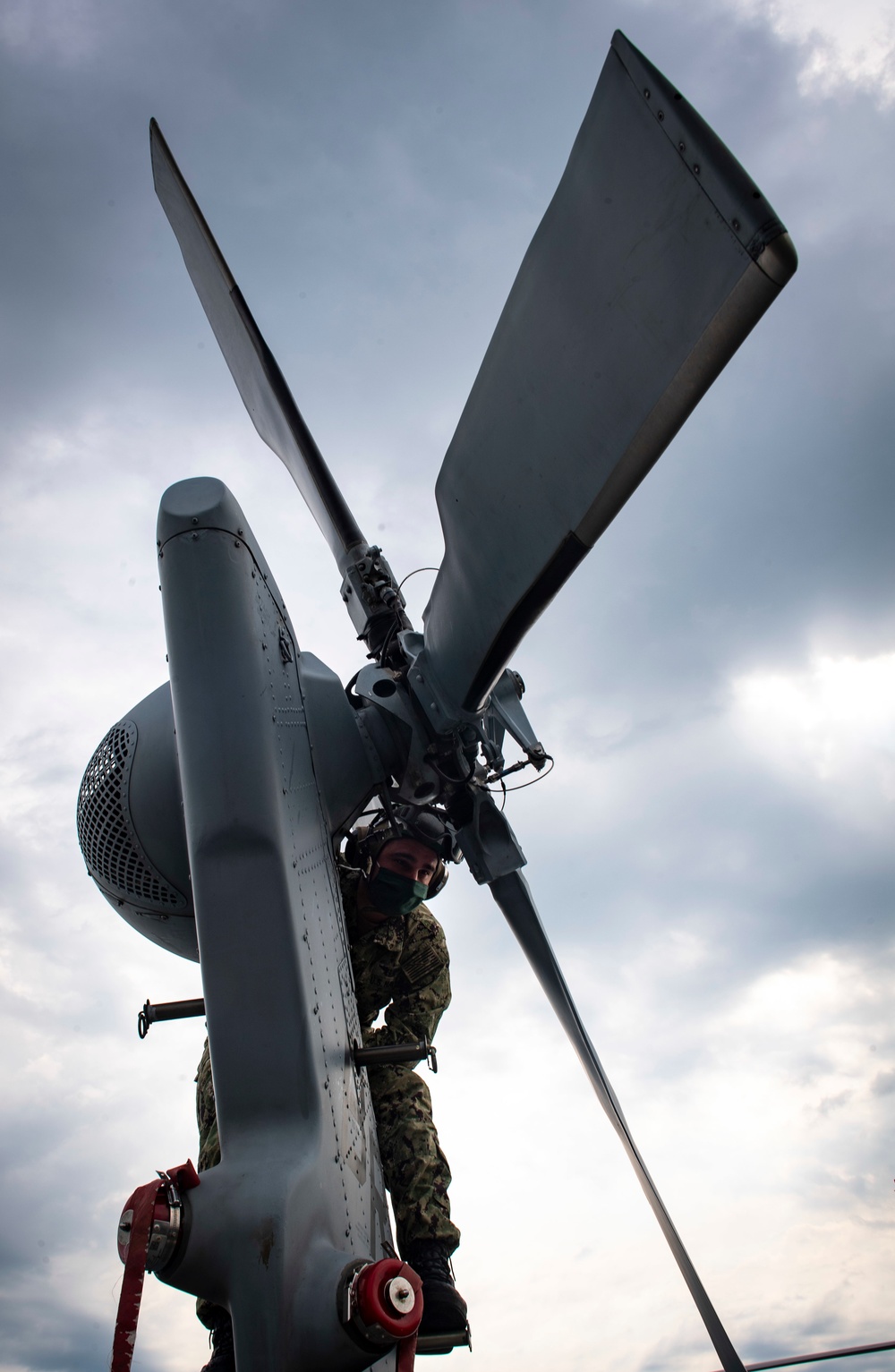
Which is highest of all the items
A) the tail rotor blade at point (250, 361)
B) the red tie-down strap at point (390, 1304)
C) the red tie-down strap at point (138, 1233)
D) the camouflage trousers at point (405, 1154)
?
the tail rotor blade at point (250, 361)

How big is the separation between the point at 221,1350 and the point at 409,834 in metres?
2.79

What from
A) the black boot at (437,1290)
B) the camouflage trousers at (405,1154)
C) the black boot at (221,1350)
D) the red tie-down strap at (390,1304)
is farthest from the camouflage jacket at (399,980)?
the red tie-down strap at (390,1304)

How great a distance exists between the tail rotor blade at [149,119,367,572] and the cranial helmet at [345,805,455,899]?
195cm

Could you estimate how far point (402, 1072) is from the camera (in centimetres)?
589

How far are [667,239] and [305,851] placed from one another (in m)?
2.90

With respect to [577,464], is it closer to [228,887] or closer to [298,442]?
[228,887]

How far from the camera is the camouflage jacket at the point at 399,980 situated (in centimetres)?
643

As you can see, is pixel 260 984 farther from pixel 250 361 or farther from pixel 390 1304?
pixel 250 361

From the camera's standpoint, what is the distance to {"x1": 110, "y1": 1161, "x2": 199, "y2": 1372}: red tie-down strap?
108 inches

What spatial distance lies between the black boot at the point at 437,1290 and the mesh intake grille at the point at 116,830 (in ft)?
7.84

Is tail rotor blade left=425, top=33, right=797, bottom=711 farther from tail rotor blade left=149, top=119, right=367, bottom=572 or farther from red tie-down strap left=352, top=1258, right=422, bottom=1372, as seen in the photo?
red tie-down strap left=352, top=1258, right=422, bottom=1372

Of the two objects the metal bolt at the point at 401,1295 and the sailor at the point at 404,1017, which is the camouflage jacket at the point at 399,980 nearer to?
the sailor at the point at 404,1017

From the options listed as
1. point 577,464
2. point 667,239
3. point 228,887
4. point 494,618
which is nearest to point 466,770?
point 494,618

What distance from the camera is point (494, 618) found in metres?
4.15
